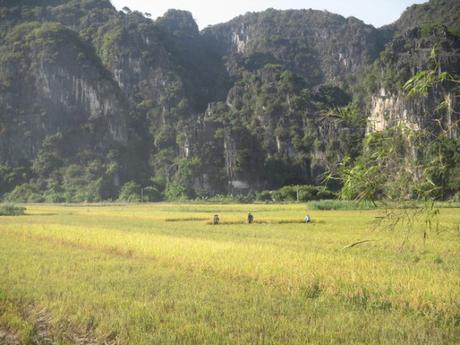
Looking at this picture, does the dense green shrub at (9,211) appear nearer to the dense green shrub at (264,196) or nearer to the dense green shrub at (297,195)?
the dense green shrub at (297,195)

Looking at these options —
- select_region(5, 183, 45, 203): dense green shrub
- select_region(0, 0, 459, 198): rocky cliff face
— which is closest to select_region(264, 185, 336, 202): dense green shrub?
select_region(0, 0, 459, 198): rocky cliff face

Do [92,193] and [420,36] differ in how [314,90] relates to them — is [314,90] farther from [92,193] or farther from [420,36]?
[92,193]

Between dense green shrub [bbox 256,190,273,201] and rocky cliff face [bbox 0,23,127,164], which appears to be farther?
rocky cliff face [bbox 0,23,127,164]

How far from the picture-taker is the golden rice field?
5930 mm

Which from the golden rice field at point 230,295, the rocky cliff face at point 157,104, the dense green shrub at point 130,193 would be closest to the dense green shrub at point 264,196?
the rocky cliff face at point 157,104

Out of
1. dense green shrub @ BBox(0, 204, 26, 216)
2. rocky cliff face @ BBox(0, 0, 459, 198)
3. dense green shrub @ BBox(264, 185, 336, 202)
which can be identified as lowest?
dense green shrub @ BBox(0, 204, 26, 216)

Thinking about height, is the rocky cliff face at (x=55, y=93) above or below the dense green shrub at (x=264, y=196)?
above

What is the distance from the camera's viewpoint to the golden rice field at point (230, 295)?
5.93m

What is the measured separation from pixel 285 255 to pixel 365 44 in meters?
113

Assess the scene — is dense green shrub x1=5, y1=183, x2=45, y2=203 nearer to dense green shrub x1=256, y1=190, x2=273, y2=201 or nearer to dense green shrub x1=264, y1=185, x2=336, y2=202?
dense green shrub x1=256, y1=190, x2=273, y2=201

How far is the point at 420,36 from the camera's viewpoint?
6862 centimetres

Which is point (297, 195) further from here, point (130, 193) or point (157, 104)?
point (157, 104)

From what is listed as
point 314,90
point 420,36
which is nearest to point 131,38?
point 314,90

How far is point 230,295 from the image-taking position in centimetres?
779
